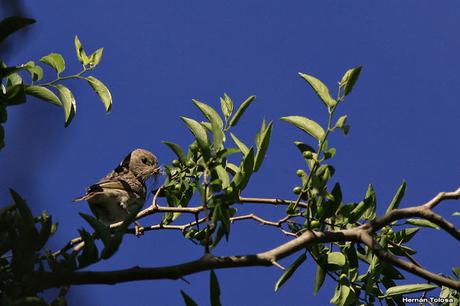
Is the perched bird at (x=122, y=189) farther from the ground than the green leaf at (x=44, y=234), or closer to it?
farther from the ground

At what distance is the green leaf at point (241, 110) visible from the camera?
139 inches

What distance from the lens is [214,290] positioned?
107 inches

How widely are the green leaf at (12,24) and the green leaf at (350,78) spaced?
1.24m

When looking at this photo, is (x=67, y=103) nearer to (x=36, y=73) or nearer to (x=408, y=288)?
(x=36, y=73)

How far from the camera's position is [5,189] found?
10.1ft

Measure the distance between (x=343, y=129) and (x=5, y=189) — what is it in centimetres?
132

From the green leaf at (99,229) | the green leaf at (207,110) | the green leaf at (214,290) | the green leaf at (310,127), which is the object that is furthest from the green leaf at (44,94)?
the green leaf at (214,290)

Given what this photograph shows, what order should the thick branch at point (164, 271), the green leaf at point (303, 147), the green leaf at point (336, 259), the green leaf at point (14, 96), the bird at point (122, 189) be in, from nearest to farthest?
the thick branch at point (164, 271)
the green leaf at point (14, 96)
the green leaf at point (303, 147)
the green leaf at point (336, 259)
the bird at point (122, 189)

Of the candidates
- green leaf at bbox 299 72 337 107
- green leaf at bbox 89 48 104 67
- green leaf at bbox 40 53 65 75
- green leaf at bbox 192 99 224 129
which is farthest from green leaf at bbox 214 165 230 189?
green leaf at bbox 89 48 104 67

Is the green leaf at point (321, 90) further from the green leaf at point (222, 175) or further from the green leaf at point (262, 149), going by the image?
the green leaf at point (222, 175)

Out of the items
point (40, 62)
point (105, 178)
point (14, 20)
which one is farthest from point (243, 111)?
point (105, 178)

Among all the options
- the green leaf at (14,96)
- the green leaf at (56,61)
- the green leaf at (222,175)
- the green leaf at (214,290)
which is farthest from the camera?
the green leaf at (56,61)

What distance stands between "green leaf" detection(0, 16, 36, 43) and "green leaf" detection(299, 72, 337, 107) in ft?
3.95

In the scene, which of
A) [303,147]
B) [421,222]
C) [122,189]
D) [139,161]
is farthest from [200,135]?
[139,161]
